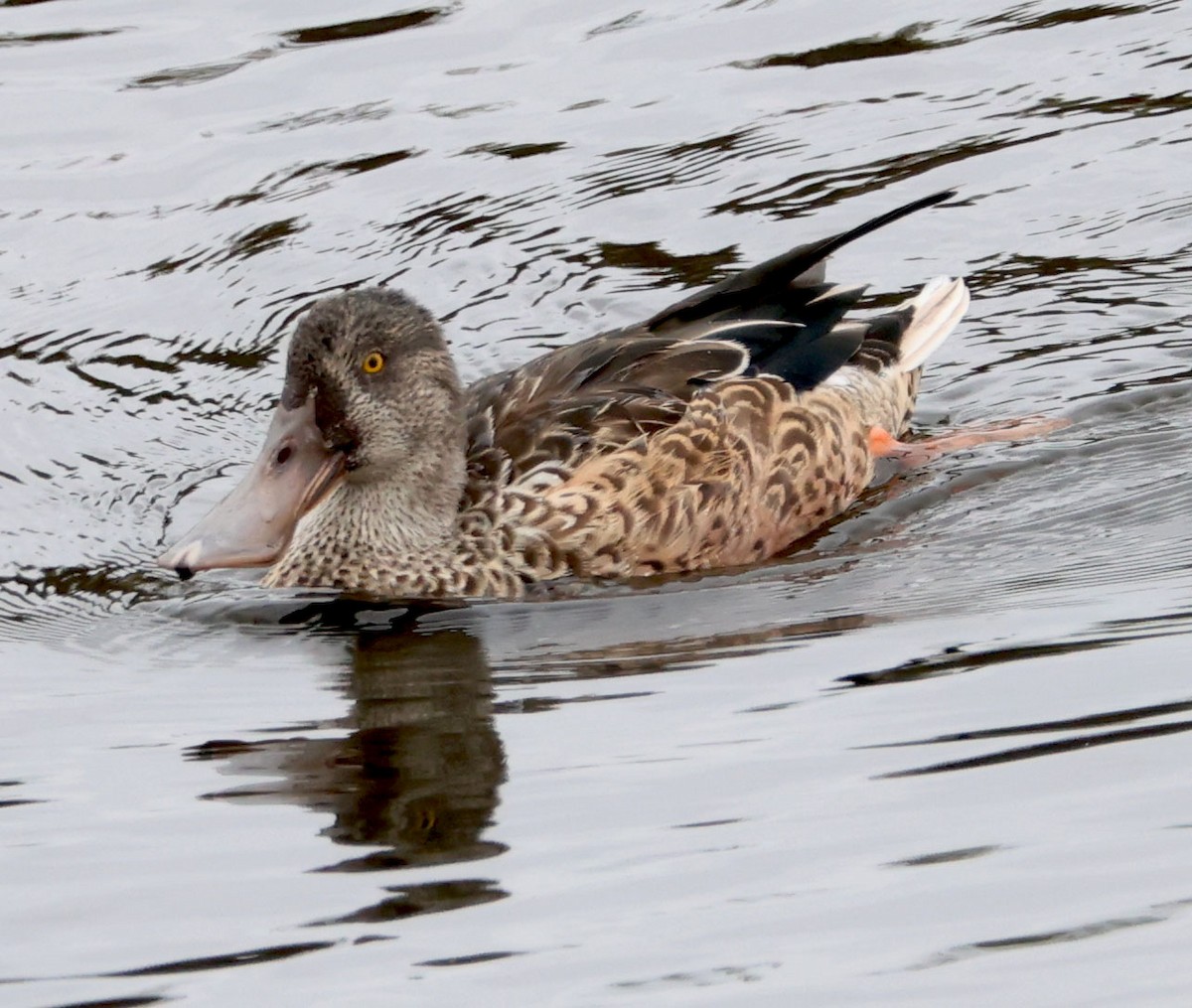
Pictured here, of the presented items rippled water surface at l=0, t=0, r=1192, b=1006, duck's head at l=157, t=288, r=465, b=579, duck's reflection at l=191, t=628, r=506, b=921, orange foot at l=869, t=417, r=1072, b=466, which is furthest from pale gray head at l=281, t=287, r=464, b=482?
orange foot at l=869, t=417, r=1072, b=466

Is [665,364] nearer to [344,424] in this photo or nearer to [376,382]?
[376,382]

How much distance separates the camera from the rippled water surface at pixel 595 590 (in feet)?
16.7

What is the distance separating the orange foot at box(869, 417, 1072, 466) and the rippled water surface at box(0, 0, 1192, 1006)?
0.38 feet

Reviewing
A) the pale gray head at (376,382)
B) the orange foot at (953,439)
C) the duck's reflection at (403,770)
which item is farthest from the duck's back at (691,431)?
the duck's reflection at (403,770)

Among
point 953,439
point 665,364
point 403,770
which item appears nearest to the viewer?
point 403,770

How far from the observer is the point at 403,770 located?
6254 mm

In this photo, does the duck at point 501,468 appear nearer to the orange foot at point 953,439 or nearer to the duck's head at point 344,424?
the duck's head at point 344,424

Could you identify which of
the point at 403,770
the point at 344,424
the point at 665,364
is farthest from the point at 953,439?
the point at 403,770

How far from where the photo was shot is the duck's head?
8164 millimetres

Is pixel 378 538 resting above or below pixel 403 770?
above

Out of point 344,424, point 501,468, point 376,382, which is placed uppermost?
point 376,382

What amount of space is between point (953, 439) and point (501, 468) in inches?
92.9

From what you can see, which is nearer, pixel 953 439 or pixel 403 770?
pixel 403 770

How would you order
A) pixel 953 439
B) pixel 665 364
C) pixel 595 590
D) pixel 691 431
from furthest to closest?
pixel 953 439
pixel 665 364
pixel 691 431
pixel 595 590
